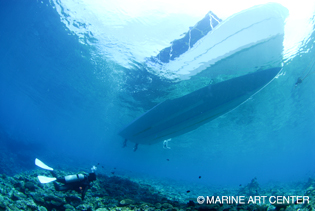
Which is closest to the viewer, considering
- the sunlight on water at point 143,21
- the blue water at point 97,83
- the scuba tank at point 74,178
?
the scuba tank at point 74,178

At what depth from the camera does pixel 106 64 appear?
12523 mm

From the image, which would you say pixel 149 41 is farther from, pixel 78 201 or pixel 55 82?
pixel 55 82

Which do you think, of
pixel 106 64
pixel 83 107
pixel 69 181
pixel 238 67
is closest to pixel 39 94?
pixel 83 107

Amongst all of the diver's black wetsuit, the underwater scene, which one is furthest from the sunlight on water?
the diver's black wetsuit

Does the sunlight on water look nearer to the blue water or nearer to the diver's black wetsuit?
the blue water

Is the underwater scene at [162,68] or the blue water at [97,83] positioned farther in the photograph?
Result: the blue water at [97,83]

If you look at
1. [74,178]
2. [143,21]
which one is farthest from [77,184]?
[143,21]

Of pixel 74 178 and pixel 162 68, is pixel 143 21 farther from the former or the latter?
pixel 74 178

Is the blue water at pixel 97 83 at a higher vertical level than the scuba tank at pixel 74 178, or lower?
higher

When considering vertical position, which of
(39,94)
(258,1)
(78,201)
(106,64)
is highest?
(39,94)

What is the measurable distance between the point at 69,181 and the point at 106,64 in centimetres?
Result: 984

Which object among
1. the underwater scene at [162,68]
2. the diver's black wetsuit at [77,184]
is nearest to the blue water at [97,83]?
the underwater scene at [162,68]

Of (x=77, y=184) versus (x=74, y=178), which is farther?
(x=77, y=184)

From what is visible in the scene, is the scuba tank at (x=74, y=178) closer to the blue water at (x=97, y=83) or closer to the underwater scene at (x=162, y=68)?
the underwater scene at (x=162, y=68)
